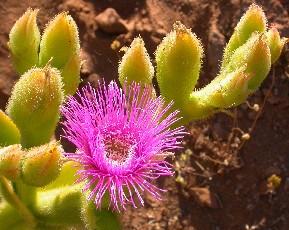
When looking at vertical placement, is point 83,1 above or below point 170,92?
above

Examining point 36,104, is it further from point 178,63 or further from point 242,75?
point 242,75

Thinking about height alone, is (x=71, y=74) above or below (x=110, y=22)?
below

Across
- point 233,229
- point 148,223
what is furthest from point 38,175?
point 233,229

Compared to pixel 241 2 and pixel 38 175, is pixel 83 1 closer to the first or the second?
pixel 241 2

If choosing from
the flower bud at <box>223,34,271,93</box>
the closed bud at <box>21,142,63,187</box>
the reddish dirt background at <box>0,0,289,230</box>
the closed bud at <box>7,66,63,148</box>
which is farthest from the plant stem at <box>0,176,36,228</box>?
the reddish dirt background at <box>0,0,289,230</box>

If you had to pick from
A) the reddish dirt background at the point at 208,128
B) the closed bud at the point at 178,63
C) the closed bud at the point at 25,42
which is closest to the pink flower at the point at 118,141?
the closed bud at the point at 178,63

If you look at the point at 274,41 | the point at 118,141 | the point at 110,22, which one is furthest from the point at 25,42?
the point at 110,22
